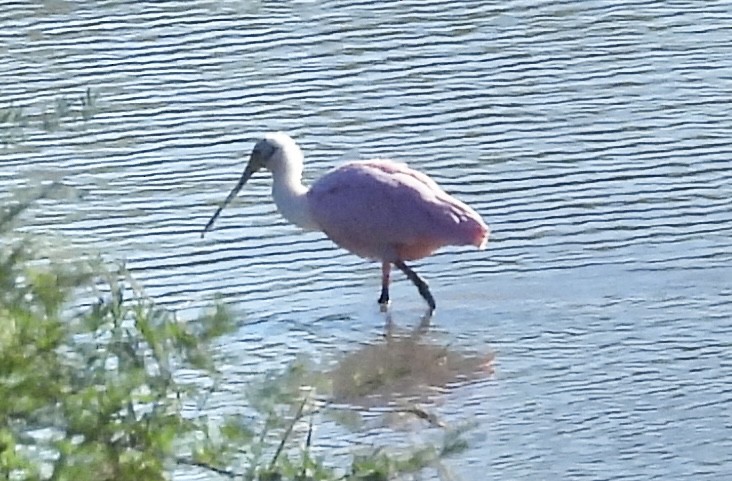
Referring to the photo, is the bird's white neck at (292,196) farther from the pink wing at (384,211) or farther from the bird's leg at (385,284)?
the bird's leg at (385,284)

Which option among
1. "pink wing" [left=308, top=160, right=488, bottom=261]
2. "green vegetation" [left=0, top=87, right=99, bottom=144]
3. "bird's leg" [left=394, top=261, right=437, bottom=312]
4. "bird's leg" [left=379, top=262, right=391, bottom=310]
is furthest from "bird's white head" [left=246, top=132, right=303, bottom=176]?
"green vegetation" [left=0, top=87, right=99, bottom=144]

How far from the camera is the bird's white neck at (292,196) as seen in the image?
963 cm

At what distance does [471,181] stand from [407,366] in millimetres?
2167

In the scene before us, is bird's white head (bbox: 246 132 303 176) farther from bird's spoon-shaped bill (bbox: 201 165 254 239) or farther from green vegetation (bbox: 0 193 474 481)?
green vegetation (bbox: 0 193 474 481)

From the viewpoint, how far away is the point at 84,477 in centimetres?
399

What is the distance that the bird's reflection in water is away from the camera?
8.13 metres

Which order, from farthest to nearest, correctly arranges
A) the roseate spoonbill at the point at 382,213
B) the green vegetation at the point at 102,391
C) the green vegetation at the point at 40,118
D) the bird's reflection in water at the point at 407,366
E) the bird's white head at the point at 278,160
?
the bird's white head at the point at 278,160, the roseate spoonbill at the point at 382,213, the bird's reflection in water at the point at 407,366, the green vegetation at the point at 40,118, the green vegetation at the point at 102,391

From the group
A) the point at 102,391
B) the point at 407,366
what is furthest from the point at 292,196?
the point at 102,391

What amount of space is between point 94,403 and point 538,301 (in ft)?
16.8

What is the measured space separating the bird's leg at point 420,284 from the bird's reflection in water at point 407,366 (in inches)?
2.6

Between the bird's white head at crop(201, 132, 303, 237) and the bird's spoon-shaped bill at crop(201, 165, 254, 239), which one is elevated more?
the bird's white head at crop(201, 132, 303, 237)

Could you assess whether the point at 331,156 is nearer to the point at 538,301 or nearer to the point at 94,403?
the point at 538,301

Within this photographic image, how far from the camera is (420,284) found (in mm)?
9211

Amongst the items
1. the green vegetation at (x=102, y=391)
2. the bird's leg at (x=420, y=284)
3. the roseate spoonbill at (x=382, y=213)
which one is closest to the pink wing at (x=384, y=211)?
the roseate spoonbill at (x=382, y=213)
